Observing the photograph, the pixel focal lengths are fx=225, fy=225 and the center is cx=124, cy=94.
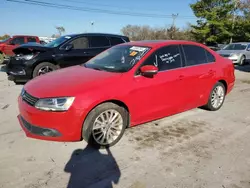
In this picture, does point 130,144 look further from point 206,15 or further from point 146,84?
point 206,15

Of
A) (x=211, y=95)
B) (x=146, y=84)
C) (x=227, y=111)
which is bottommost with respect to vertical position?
(x=227, y=111)

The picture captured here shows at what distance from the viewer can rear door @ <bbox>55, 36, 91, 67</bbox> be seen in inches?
284

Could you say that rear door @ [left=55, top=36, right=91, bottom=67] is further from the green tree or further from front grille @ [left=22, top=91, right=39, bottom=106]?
the green tree

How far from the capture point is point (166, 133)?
3908 millimetres

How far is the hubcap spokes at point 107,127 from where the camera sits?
3277mm

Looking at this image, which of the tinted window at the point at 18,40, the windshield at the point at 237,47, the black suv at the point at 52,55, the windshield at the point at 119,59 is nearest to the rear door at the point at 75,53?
the black suv at the point at 52,55

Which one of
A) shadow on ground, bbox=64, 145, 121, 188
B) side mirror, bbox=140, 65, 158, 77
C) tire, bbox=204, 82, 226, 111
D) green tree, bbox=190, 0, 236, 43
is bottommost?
shadow on ground, bbox=64, 145, 121, 188

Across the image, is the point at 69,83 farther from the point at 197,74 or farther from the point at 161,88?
the point at 197,74

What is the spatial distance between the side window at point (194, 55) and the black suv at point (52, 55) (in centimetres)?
410

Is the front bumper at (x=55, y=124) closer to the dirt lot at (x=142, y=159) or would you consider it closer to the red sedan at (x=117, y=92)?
the red sedan at (x=117, y=92)

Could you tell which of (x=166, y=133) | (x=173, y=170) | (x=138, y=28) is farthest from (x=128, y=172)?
(x=138, y=28)

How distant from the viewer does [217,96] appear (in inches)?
201

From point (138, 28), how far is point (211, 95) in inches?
2127

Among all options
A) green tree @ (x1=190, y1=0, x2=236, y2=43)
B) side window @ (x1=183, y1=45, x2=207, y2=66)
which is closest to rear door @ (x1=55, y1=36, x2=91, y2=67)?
side window @ (x1=183, y1=45, x2=207, y2=66)
